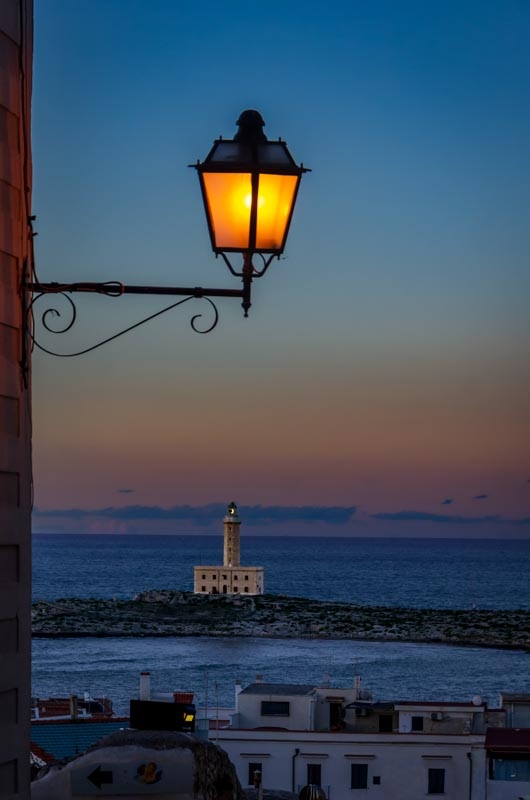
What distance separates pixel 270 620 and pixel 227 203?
10794 cm

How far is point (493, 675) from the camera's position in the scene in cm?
7162

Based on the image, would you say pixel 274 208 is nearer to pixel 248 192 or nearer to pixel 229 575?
pixel 248 192

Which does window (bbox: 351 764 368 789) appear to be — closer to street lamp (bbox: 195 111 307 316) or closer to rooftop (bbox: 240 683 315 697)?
rooftop (bbox: 240 683 315 697)

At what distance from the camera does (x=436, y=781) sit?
28.4 metres

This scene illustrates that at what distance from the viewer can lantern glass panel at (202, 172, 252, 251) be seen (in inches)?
156

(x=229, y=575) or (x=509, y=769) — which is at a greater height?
(x=509, y=769)

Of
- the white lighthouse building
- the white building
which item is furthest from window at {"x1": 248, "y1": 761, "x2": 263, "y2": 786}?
the white lighthouse building

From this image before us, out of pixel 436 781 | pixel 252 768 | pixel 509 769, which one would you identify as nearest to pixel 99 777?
pixel 509 769

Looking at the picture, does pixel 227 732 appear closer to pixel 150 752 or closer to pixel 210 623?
pixel 150 752

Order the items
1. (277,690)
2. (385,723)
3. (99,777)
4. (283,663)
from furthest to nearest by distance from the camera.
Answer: (283,663) < (277,690) < (385,723) < (99,777)

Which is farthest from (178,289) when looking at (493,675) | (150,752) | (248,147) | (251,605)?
(251,605)

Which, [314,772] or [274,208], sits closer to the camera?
[274,208]

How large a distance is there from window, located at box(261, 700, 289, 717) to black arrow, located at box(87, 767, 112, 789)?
2562 centimetres

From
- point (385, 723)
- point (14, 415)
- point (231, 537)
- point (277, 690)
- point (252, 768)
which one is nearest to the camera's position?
point (14, 415)
